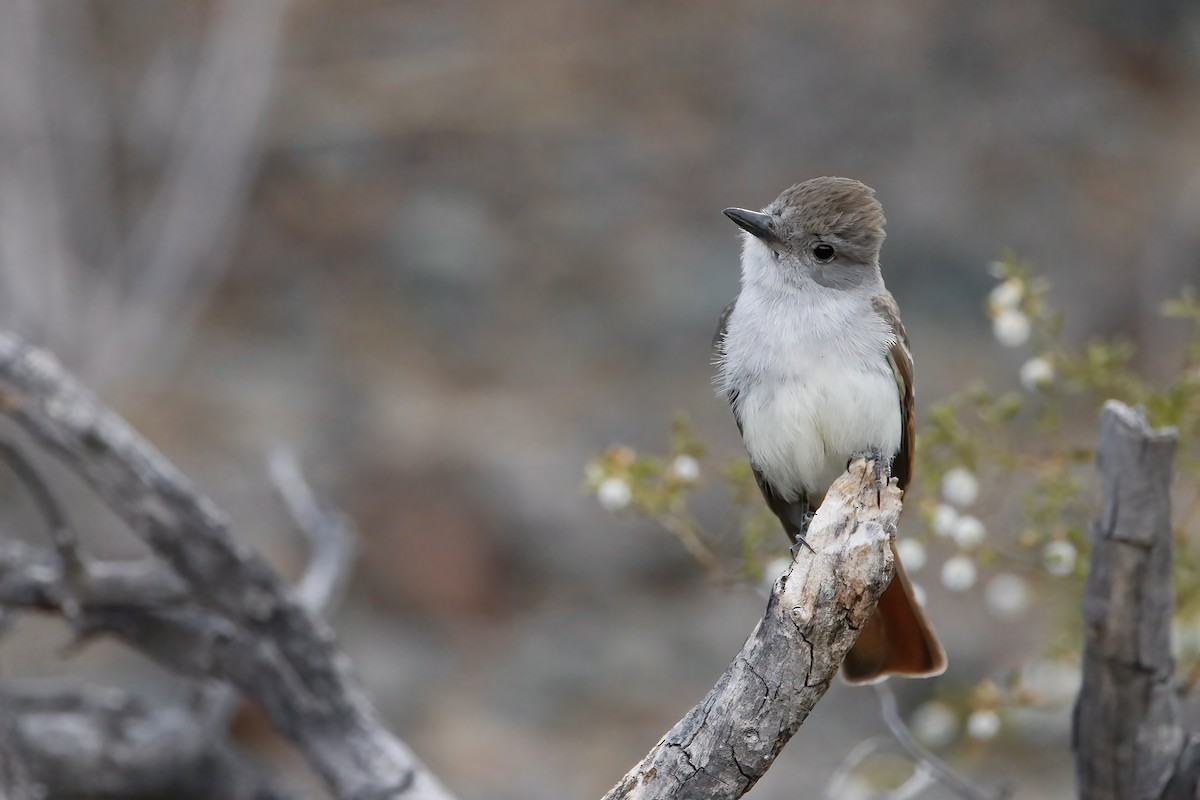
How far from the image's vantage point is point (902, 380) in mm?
2766

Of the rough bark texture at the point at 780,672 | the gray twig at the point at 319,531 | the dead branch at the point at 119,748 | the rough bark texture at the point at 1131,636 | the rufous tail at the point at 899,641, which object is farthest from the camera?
the gray twig at the point at 319,531

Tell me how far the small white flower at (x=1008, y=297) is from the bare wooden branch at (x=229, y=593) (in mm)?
1538

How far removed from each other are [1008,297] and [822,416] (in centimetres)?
46

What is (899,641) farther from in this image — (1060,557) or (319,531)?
(319,531)

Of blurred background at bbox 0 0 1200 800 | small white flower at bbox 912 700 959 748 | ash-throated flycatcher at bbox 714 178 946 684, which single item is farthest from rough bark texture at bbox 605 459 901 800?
blurred background at bbox 0 0 1200 800

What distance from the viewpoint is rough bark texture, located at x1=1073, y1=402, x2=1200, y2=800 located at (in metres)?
2.45

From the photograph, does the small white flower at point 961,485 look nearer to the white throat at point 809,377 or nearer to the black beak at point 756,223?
the white throat at point 809,377

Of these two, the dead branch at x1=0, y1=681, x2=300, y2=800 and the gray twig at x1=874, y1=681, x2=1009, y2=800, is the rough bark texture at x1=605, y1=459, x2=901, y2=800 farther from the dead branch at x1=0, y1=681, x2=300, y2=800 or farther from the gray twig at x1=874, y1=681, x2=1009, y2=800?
the dead branch at x1=0, y1=681, x2=300, y2=800

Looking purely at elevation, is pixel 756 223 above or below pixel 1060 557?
above

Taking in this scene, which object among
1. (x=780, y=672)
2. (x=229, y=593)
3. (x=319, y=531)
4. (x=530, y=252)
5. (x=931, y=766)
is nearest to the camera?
(x=780, y=672)

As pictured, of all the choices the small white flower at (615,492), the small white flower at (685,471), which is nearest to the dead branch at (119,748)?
the small white flower at (615,492)

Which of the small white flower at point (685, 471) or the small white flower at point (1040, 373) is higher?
the small white flower at point (1040, 373)

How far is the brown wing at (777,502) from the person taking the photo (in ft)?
9.53

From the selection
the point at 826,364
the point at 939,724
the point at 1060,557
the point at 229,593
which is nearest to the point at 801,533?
the point at 826,364
